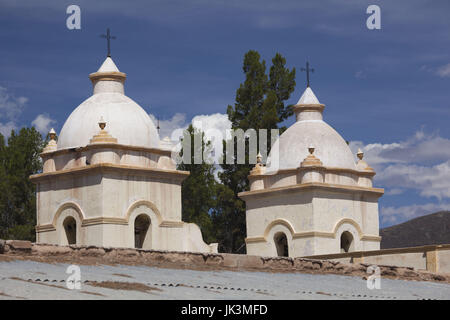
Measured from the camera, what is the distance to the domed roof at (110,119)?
984 inches

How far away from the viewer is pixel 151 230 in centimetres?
2491

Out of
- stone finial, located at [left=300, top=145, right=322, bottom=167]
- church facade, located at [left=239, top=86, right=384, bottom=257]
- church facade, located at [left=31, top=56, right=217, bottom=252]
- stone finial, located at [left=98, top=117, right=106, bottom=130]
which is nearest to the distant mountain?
church facade, located at [left=239, top=86, right=384, bottom=257]

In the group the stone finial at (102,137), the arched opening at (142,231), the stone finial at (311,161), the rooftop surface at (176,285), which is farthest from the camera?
the stone finial at (311,161)

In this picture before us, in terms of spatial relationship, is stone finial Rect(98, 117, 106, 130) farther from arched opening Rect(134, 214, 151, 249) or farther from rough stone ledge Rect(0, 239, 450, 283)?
rough stone ledge Rect(0, 239, 450, 283)

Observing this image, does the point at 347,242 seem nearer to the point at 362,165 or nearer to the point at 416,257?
the point at 362,165

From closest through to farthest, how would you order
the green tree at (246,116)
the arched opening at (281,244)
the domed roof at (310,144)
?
the domed roof at (310,144), the arched opening at (281,244), the green tree at (246,116)

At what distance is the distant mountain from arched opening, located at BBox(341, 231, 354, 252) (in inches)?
A: 329

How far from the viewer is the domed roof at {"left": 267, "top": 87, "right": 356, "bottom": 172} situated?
27562mm

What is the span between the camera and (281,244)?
2814 centimetres

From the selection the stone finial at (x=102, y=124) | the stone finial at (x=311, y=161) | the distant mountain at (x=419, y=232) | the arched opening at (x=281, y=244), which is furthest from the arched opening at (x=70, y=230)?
the distant mountain at (x=419, y=232)

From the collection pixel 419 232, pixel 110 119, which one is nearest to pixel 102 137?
pixel 110 119

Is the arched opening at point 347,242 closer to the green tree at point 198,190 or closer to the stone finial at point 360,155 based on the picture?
the stone finial at point 360,155

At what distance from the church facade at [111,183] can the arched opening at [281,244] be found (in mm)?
2994
